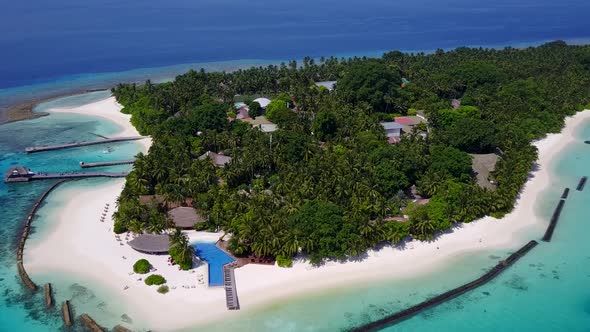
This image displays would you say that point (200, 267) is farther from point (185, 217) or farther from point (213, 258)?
point (185, 217)

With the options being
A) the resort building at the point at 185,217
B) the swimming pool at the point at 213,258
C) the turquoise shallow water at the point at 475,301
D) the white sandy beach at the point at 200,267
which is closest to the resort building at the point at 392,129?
the white sandy beach at the point at 200,267

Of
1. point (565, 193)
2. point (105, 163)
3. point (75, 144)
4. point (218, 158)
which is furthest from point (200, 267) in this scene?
point (75, 144)

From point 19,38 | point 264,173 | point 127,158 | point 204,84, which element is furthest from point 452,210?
point 19,38

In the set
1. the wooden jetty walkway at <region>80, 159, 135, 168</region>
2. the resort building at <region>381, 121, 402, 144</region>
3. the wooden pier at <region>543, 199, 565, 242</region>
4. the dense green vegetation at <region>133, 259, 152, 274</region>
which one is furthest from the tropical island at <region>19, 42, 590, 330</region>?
the wooden jetty walkway at <region>80, 159, 135, 168</region>

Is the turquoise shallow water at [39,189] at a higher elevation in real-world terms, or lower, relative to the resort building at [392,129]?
lower

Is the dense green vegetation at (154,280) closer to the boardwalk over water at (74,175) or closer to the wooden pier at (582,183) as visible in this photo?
the boardwalk over water at (74,175)
